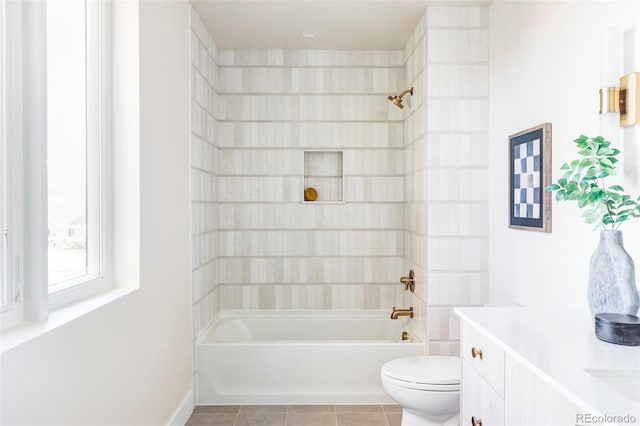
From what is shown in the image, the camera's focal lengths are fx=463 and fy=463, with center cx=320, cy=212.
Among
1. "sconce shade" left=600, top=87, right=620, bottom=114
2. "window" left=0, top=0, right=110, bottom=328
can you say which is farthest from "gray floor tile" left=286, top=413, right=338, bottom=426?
"sconce shade" left=600, top=87, right=620, bottom=114

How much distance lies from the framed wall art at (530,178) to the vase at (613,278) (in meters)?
0.72

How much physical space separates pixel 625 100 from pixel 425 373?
1490mm

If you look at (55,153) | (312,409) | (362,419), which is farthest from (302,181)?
(55,153)

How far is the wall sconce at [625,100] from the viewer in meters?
1.52

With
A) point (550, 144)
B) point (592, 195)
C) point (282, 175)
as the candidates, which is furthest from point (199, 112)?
point (592, 195)

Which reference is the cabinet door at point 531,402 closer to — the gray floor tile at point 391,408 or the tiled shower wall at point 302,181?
the gray floor tile at point 391,408

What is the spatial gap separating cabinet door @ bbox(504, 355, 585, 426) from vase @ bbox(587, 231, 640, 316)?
1.14ft

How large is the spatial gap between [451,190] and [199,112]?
169cm

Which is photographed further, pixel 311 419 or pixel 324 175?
pixel 324 175

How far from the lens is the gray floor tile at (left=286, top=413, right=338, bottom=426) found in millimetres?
2732

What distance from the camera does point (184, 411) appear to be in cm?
271

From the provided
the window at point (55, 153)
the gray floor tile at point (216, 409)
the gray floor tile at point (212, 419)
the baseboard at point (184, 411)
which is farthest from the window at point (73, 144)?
the gray floor tile at point (216, 409)
